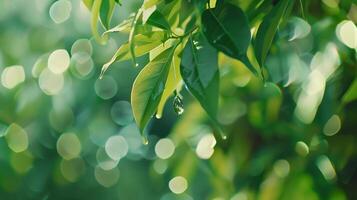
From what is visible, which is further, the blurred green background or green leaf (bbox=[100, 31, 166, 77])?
the blurred green background

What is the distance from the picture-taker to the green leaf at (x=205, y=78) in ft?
2.14

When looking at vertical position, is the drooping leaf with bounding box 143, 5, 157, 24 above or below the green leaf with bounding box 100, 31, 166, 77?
above

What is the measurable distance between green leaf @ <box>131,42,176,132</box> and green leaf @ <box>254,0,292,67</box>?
0.24 ft

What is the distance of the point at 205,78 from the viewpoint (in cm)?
65

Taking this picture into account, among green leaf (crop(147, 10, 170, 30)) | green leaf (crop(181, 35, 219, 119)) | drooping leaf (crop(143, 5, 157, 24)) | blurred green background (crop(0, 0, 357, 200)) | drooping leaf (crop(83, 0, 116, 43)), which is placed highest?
drooping leaf (crop(143, 5, 157, 24))

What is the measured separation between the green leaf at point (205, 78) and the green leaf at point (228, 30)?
1 cm

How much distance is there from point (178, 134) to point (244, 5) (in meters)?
0.87

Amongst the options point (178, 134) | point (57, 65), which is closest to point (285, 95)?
point (178, 134)

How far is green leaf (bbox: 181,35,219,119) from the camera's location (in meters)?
0.65

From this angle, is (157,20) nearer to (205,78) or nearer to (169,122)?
(205,78)

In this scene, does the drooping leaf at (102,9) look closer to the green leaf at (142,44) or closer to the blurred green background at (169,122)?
the green leaf at (142,44)

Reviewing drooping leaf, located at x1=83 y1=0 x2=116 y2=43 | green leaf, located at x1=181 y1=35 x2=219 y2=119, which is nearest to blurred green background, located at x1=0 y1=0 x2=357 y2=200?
drooping leaf, located at x1=83 y1=0 x2=116 y2=43

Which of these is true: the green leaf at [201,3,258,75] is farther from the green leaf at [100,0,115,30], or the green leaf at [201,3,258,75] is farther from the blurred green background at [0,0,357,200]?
the blurred green background at [0,0,357,200]

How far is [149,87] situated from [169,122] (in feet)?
4.67
